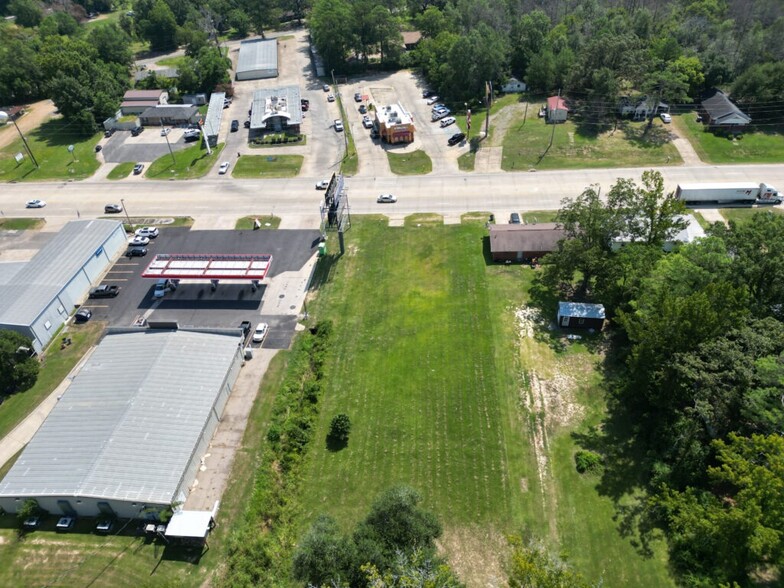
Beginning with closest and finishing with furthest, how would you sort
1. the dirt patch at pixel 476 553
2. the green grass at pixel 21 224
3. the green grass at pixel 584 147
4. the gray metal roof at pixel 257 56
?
1. the dirt patch at pixel 476 553
2. the green grass at pixel 21 224
3. the green grass at pixel 584 147
4. the gray metal roof at pixel 257 56

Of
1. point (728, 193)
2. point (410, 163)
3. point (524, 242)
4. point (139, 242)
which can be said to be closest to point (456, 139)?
point (410, 163)

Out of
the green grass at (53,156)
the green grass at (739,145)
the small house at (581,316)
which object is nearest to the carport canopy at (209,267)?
the small house at (581,316)

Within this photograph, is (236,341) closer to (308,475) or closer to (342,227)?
(308,475)

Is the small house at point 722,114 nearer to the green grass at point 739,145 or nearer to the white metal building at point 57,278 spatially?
the green grass at point 739,145

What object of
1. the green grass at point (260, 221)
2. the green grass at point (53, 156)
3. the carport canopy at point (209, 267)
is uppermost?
the carport canopy at point (209, 267)

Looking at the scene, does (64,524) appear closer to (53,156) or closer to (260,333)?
(260,333)

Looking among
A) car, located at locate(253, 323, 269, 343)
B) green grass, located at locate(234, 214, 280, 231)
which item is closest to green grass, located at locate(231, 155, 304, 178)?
green grass, located at locate(234, 214, 280, 231)

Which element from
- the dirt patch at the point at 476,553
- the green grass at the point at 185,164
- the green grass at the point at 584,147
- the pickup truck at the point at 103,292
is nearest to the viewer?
the dirt patch at the point at 476,553
